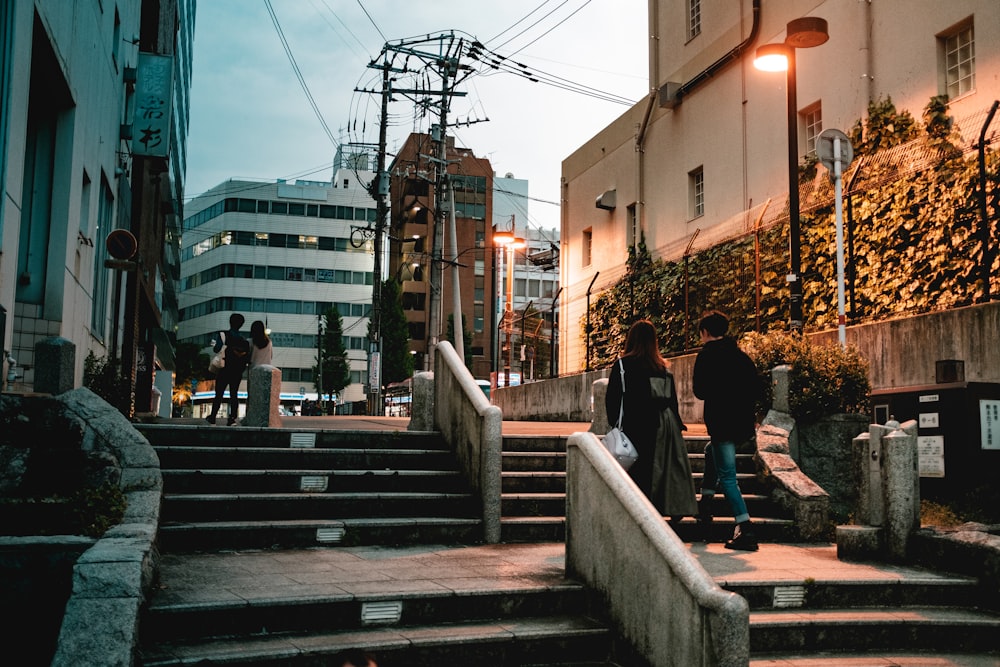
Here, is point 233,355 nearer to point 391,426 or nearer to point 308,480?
point 391,426

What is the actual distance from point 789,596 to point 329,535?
3.76 meters

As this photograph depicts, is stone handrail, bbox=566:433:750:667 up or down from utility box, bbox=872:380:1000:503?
down

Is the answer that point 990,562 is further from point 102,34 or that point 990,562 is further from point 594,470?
point 102,34

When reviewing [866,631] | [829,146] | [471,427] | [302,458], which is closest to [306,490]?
[302,458]

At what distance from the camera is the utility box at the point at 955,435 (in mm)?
8352

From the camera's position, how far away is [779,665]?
571 centimetres

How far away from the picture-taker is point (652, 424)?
7.72 metres

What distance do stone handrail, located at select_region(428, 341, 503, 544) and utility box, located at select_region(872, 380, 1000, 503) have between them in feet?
13.7

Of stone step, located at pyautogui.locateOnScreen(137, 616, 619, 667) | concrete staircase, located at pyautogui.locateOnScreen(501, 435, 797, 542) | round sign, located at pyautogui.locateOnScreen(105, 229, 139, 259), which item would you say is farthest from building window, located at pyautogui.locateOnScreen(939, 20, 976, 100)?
round sign, located at pyautogui.locateOnScreen(105, 229, 139, 259)

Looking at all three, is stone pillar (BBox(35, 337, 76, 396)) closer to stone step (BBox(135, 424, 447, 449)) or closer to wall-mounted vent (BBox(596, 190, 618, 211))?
stone step (BBox(135, 424, 447, 449))

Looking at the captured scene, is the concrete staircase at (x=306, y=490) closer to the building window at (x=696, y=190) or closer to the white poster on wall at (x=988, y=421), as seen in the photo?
the white poster on wall at (x=988, y=421)

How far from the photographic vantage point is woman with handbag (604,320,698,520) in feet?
25.1

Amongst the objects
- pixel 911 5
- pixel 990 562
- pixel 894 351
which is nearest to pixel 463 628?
pixel 990 562

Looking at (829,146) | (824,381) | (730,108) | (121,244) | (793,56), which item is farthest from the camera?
(730,108)
